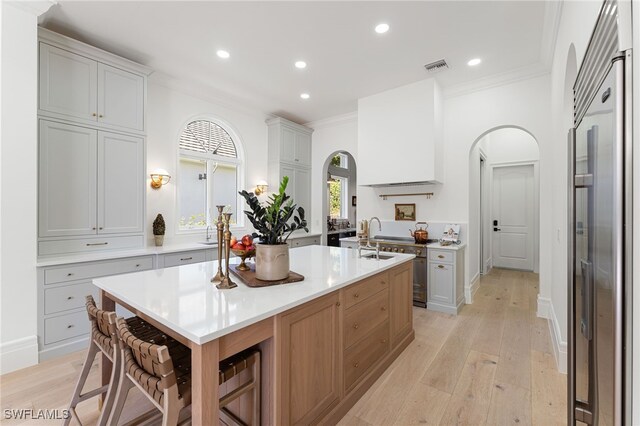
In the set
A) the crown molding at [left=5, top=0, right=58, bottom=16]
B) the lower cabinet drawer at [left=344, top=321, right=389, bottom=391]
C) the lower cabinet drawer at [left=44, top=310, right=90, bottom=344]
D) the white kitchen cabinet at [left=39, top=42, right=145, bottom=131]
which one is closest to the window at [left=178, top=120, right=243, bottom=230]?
the white kitchen cabinet at [left=39, top=42, right=145, bottom=131]

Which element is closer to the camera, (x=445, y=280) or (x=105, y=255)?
(x=105, y=255)

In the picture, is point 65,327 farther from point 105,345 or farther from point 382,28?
point 382,28

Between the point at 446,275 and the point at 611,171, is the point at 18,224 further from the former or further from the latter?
the point at 446,275

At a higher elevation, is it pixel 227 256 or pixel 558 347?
pixel 227 256

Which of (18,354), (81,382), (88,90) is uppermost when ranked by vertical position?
(88,90)

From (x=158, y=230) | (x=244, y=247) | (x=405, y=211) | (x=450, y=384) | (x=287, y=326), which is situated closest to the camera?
(x=287, y=326)

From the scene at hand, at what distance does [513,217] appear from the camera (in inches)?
240

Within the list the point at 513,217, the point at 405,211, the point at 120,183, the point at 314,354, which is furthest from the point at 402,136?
the point at 513,217

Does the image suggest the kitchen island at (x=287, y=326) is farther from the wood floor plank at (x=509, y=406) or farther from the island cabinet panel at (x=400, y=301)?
the wood floor plank at (x=509, y=406)

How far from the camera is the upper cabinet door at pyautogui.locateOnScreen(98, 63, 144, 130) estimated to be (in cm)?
301

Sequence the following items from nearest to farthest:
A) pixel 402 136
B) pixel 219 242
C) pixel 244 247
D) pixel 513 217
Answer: pixel 219 242 → pixel 244 247 → pixel 402 136 → pixel 513 217

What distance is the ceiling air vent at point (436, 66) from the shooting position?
3433 millimetres

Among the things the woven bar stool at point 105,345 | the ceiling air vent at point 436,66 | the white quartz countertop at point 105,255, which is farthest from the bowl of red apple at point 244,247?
the ceiling air vent at point 436,66

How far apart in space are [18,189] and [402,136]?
13.8 feet
